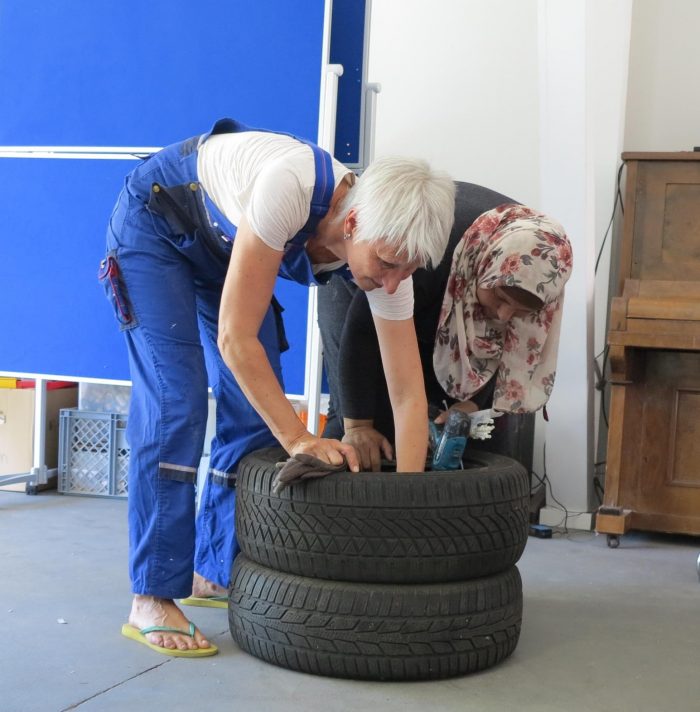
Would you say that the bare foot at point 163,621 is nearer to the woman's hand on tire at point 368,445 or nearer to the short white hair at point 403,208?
the woman's hand on tire at point 368,445

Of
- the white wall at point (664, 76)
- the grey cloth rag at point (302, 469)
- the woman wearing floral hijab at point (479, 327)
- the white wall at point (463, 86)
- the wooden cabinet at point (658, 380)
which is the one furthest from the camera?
the white wall at point (463, 86)

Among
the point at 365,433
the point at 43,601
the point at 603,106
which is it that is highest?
the point at 603,106

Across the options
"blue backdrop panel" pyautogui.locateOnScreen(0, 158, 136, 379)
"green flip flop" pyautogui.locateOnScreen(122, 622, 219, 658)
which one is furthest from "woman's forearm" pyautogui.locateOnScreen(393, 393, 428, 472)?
"blue backdrop panel" pyautogui.locateOnScreen(0, 158, 136, 379)

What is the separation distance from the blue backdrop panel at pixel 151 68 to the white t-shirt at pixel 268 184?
52.2 inches

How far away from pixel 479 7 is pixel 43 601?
3157mm

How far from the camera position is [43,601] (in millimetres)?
2400

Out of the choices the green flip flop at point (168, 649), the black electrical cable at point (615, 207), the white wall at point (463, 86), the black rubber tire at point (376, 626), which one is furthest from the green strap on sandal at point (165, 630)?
the white wall at point (463, 86)

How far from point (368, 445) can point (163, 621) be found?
0.63 metres

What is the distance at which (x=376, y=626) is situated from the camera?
6.05ft

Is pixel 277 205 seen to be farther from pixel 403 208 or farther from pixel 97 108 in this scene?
pixel 97 108

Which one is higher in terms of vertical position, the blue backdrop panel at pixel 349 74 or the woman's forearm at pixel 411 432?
the blue backdrop panel at pixel 349 74

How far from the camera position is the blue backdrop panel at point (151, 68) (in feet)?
A: 10.8

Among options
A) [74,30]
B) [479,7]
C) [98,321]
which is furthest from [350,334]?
[479,7]

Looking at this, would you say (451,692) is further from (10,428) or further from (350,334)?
(10,428)
